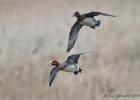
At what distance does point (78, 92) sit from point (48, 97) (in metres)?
0.33

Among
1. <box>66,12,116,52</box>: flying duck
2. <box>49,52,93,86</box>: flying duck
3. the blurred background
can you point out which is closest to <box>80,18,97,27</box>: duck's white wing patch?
<box>66,12,116,52</box>: flying duck

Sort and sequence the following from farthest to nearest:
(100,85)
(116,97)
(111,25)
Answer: (111,25) → (100,85) → (116,97)

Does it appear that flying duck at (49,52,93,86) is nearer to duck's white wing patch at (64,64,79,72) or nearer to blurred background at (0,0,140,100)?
duck's white wing patch at (64,64,79,72)

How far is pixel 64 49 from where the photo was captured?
9617mm

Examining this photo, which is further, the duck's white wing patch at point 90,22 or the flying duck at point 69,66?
the flying duck at point 69,66

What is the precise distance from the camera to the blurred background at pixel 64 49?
30.3 ft

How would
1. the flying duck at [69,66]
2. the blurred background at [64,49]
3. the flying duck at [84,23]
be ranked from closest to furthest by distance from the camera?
the flying duck at [84,23]
the flying duck at [69,66]
the blurred background at [64,49]

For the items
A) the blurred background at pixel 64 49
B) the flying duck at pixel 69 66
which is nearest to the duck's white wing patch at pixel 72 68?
the flying duck at pixel 69 66

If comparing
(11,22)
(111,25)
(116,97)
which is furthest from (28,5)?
(116,97)

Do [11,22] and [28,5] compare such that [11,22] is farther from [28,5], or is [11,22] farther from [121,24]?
[121,24]

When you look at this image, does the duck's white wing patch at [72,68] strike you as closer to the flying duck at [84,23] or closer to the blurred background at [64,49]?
the flying duck at [84,23]

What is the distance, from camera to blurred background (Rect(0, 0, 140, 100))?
923cm

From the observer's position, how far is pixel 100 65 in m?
9.31

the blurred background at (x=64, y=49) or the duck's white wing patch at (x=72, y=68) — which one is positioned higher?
the blurred background at (x=64, y=49)
